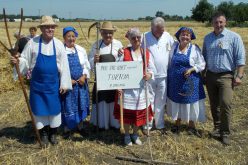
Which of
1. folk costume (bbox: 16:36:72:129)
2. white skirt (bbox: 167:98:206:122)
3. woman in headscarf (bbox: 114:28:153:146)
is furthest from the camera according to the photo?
white skirt (bbox: 167:98:206:122)

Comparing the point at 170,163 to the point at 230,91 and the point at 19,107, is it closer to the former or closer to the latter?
the point at 230,91

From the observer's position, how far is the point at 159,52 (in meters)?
6.36

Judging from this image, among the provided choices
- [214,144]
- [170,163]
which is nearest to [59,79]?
[170,163]

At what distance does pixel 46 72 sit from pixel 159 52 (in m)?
2.08

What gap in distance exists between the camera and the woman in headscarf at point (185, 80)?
20.5ft

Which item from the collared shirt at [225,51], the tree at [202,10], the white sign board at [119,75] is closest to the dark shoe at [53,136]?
the white sign board at [119,75]

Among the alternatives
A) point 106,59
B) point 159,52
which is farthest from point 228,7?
point 106,59

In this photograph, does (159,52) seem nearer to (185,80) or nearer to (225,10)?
(185,80)

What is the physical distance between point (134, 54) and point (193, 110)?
1668 millimetres

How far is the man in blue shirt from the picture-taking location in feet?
19.6

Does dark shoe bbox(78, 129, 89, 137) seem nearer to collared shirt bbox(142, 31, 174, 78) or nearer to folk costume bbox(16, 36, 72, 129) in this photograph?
folk costume bbox(16, 36, 72, 129)

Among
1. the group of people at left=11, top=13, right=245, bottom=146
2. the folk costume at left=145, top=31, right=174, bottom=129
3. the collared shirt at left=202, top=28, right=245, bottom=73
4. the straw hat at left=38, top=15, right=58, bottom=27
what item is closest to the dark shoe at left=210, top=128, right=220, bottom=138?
the group of people at left=11, top=13, right=245, bottom=146

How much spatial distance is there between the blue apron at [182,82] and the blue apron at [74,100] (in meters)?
1.65

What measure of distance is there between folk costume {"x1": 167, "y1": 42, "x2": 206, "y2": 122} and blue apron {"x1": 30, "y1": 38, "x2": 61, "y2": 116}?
7.04ft
